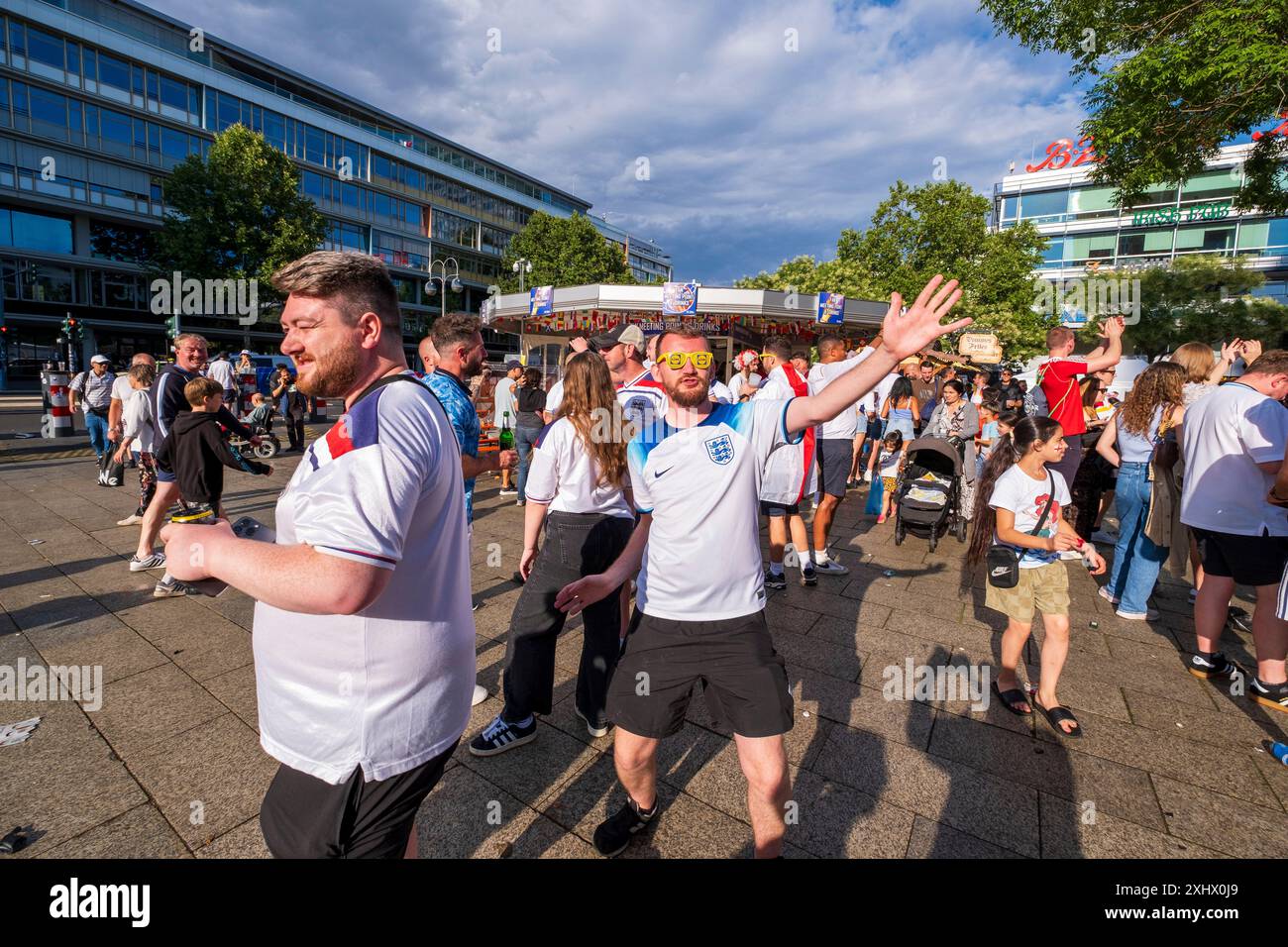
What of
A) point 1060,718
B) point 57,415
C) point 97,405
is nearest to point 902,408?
point 1060,718

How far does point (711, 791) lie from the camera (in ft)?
8.95

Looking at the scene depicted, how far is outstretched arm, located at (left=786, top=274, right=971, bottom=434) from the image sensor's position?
1919mm

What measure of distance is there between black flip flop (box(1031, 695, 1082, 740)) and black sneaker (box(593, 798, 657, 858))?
Result: 2.38 meters

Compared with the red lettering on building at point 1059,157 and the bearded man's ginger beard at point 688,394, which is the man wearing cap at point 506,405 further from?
the red lettering on building at point 1059,157

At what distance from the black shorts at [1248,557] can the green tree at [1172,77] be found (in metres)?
7.08

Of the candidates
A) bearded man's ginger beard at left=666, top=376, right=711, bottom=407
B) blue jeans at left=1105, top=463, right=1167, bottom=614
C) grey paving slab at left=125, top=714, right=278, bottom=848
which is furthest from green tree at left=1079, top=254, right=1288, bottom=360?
grey paving slab at left=125, top=714, right=278, bottom=848

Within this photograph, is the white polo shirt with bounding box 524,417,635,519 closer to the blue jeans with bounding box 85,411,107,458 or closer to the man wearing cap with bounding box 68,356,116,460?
the man wearing cap with bounding box 68,356,116,460

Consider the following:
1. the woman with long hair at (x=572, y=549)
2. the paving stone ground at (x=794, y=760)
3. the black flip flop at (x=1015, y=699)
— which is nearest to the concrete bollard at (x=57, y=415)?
the paving stone ground at (x=794, y=760)

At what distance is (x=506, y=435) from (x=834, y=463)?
16.6ft

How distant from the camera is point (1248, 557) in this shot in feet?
12.2

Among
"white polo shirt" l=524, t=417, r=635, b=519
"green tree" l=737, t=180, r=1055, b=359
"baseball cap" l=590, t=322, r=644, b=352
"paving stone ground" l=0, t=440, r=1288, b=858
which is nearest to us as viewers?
"paving stone ground" l=0, t=440, r=1288, b=858
